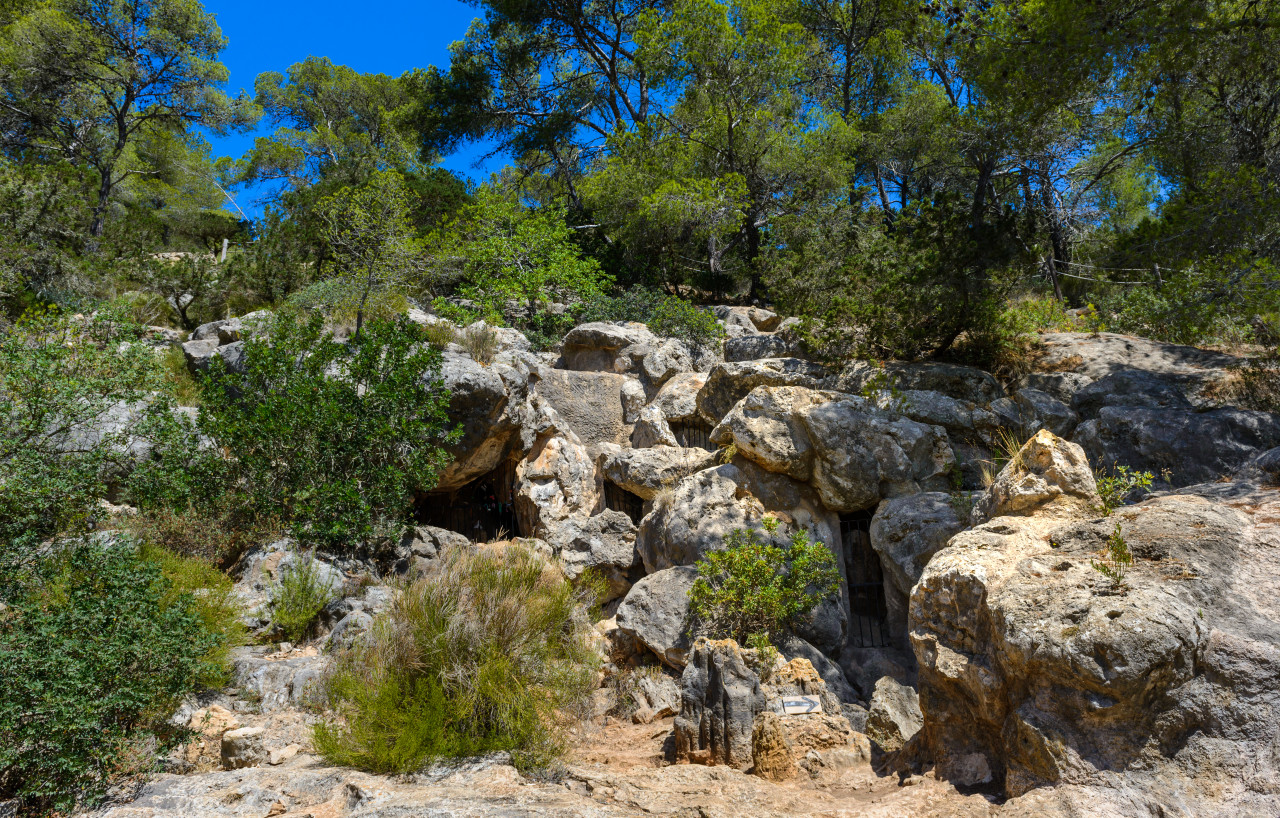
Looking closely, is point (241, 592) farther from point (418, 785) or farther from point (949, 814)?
point (949, 814)

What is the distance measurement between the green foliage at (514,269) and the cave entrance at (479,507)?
12.1 ft

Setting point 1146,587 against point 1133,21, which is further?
point 1133,21

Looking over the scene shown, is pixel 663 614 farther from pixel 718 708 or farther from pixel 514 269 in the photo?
pixel 514 269

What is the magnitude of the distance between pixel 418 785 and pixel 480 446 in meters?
6.46

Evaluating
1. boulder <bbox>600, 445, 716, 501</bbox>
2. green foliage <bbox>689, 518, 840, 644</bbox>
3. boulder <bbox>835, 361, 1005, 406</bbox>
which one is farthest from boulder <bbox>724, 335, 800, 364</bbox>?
green foliage <bbox>689, 518, 840, 644</bbox>

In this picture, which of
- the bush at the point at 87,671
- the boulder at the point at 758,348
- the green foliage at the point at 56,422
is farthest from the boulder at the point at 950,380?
the green foliage at the point at 56,422

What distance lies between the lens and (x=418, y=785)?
443 centimetres

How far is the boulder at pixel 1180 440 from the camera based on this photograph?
7.53 m

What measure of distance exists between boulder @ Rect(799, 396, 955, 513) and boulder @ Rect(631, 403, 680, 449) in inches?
123

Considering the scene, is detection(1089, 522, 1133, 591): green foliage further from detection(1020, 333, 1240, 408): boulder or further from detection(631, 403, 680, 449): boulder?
detection(631, 403, 680, 449): boulder

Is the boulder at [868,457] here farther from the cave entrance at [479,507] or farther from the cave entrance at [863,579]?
the cave entrance at [479,507]

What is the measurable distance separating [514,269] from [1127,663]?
1442 cm

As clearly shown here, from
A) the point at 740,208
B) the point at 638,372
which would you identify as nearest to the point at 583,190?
the point at 740,208

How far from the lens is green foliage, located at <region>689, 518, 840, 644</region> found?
279 inches
